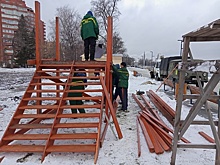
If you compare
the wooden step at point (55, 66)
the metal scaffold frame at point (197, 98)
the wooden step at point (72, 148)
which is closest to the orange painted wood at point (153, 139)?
the metal scaffold frame at point (197, 98)

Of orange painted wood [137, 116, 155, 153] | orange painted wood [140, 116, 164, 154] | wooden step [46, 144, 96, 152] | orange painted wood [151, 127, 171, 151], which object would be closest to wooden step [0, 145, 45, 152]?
wooden step [46, 144, 96, 152]

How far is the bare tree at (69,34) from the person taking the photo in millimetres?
23409

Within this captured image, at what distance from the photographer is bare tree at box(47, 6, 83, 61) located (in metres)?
23.4

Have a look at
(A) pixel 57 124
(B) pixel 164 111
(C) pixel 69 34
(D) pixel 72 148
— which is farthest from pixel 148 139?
(C) pixel 69 34

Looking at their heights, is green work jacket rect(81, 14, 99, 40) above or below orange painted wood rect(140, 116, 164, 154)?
above

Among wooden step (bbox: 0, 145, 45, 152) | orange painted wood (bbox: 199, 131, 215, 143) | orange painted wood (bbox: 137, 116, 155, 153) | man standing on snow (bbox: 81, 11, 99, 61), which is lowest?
orange painted wood (bbox: 199, 131, 215, 143)

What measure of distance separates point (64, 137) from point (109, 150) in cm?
94

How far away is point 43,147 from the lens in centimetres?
386

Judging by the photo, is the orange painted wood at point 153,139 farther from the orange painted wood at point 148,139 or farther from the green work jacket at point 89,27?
the green work jacket at point 89,27

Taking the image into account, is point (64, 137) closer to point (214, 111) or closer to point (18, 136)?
point (18, 136)

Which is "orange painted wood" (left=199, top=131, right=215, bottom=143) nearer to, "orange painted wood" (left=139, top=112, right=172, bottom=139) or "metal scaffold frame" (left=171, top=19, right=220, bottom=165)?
"orange painted wood" (left=139, top=112, right=172, bottom=139)

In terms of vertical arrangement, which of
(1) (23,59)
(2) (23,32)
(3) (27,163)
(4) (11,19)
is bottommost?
(3) (27,163)

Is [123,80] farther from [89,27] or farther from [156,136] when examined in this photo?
[156,136]

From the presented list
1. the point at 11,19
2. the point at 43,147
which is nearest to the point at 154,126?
the point at 43,147
